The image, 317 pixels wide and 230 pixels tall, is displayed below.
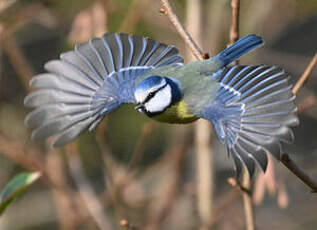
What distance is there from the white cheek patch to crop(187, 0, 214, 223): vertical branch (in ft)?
2.48

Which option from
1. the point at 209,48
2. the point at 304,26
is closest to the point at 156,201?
the point at 209,48

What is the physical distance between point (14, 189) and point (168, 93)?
692mm

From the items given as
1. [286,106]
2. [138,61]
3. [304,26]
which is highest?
[138,61]

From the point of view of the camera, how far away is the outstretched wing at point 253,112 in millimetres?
1866

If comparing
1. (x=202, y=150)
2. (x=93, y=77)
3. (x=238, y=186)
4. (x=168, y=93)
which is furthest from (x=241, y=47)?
(x=202, y=150)

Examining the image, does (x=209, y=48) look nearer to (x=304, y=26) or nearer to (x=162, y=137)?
(x=162, y=137)

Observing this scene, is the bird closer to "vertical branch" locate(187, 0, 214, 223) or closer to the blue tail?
the blue tail

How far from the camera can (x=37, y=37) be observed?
5113mm

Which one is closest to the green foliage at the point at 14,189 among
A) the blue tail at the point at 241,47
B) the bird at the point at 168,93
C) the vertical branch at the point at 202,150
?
the bird at the point at 168,93

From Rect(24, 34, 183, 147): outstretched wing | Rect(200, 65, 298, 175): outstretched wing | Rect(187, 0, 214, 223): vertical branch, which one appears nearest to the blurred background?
Rect(187, 0, 214, 223): vertical branch

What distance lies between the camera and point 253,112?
2025 mm

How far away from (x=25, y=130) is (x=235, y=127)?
2.67 meters

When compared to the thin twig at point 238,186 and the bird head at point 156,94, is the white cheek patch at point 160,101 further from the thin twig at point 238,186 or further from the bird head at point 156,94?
the thin twig at point 238,186

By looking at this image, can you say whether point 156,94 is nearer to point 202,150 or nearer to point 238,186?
point 238,186
